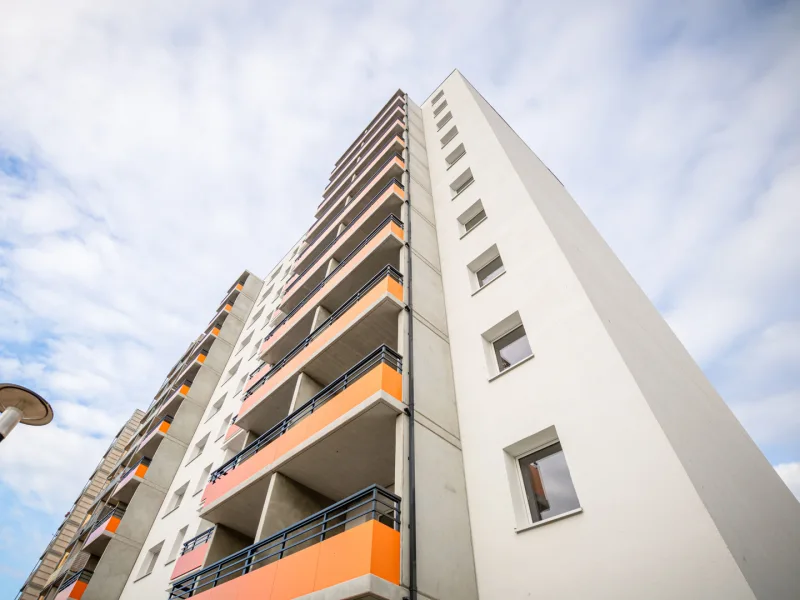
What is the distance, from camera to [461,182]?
1792cm

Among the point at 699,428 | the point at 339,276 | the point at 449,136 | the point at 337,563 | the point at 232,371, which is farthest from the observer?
the point at 232,371

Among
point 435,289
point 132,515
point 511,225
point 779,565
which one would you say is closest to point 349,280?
point 435,289

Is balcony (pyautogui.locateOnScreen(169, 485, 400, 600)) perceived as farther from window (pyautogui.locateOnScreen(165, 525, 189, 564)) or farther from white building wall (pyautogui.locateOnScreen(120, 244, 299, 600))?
window (pyautogui.locateOnScreen(165, 525, 189, 564))

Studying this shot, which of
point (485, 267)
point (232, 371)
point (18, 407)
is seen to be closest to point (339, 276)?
point (485, 267)

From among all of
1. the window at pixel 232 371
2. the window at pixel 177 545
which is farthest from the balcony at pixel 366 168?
the window at pixel 177 545

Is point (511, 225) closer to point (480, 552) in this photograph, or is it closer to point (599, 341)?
point (599, 341)

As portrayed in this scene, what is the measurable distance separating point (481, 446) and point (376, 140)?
24.0 meters

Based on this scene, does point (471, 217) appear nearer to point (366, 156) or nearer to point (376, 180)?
point (376, 180)

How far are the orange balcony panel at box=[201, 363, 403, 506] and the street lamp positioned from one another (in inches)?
200

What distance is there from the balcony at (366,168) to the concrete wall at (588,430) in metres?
10.00

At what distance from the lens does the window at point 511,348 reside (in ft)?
34.5

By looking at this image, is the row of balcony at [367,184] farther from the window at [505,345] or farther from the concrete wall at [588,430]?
the window at [505,345]

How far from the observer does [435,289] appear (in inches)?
552

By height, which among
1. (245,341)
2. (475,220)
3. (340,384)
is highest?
(245,341)
